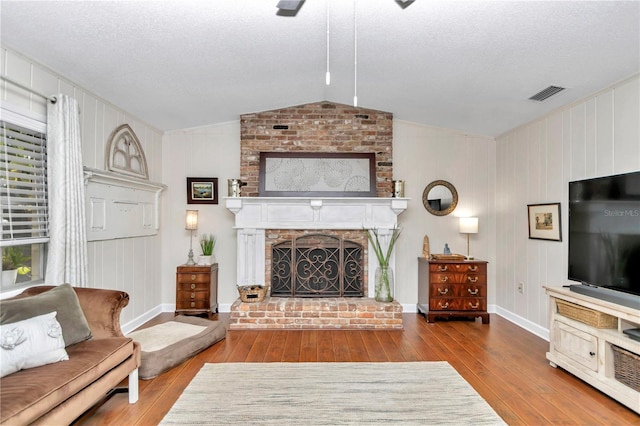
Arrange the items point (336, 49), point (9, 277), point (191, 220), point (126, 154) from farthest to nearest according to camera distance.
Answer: point (191, 220), point (126, 154), point (336, 49), point (9, 277)

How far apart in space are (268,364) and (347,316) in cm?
136

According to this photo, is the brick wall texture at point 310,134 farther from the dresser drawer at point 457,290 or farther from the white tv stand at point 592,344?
the white tv stand at point 592,344

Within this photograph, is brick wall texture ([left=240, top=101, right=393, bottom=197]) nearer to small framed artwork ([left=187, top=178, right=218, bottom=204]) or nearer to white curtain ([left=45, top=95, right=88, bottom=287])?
small framed artwork ([left=187, top=178, right=218, bottom=204])

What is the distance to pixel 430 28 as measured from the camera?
2.71 metres

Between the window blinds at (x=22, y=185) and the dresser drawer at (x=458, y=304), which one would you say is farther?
the dresser drawer at (x=458, y=304)

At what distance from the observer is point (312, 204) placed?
4770mm

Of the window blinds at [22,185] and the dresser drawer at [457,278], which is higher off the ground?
the window blinds at [22,185]

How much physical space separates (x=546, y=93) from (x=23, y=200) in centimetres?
459

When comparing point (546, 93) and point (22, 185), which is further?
point (546, 93)

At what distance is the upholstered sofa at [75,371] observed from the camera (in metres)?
1.70

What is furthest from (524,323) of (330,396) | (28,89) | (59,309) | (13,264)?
(28,89)

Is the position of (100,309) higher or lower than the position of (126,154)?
lower

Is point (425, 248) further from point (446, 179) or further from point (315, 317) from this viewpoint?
point (315, 317)

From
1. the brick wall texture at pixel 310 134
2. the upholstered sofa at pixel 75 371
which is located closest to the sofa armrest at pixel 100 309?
the upholstered sofa at pixel 75 371
